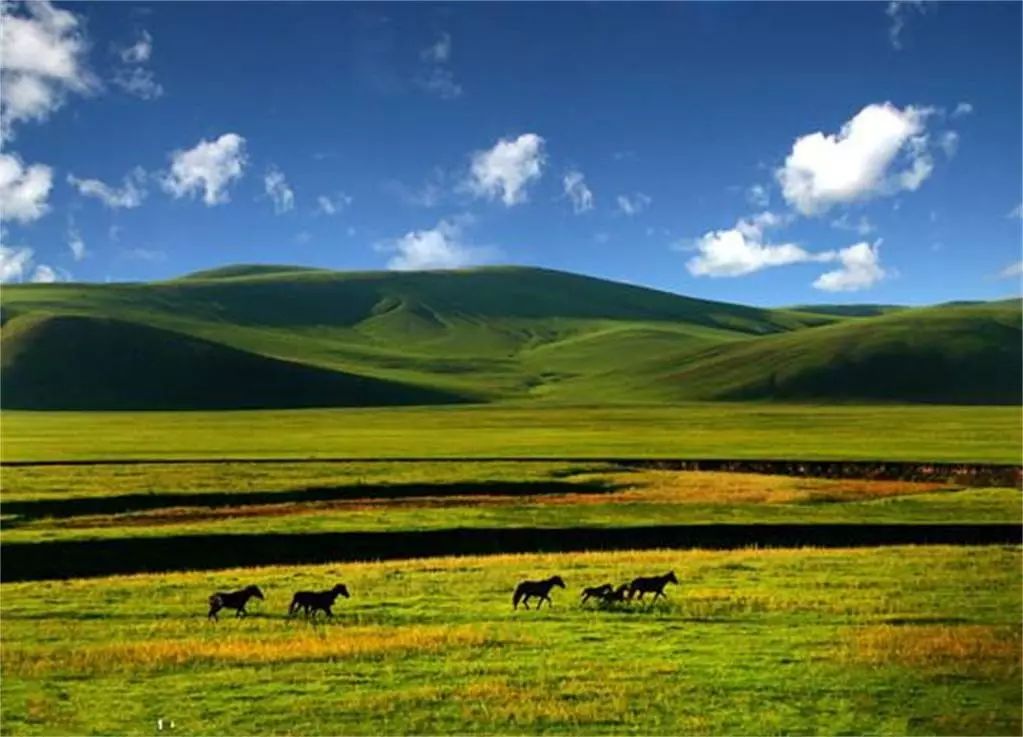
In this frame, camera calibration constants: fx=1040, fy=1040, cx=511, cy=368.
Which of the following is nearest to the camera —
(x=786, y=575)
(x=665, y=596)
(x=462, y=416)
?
(x=665, y=596)

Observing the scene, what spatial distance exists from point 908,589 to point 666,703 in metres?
13.7

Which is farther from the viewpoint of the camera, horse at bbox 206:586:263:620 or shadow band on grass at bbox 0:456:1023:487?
shadow band on grass at bbox 0:456:1023:487

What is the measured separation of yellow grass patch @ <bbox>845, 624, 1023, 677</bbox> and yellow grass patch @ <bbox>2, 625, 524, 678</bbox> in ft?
26.3

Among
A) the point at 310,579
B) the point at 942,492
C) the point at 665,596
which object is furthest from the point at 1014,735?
the point at 942,492

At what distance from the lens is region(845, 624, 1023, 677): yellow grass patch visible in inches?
880

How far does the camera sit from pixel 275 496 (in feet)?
190

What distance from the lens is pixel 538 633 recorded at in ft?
82.5

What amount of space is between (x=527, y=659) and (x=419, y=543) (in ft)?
72.9

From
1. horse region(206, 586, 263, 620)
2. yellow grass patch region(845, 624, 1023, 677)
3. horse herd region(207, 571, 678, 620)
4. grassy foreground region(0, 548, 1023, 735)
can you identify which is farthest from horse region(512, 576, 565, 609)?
yellow grass patch region(845, 624, 1023, 677)

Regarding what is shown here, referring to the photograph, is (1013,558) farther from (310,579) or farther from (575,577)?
(310,579)

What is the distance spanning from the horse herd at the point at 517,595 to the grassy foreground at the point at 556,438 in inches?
2168

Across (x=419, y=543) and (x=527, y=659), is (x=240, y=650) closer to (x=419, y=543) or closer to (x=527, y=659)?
(x=527, y=659)

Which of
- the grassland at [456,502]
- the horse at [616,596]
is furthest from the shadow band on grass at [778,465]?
the horse at [616,596]

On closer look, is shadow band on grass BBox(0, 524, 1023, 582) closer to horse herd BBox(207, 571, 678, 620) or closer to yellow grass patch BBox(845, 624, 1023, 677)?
horse herd BBox(207, 571, 678, 620)
